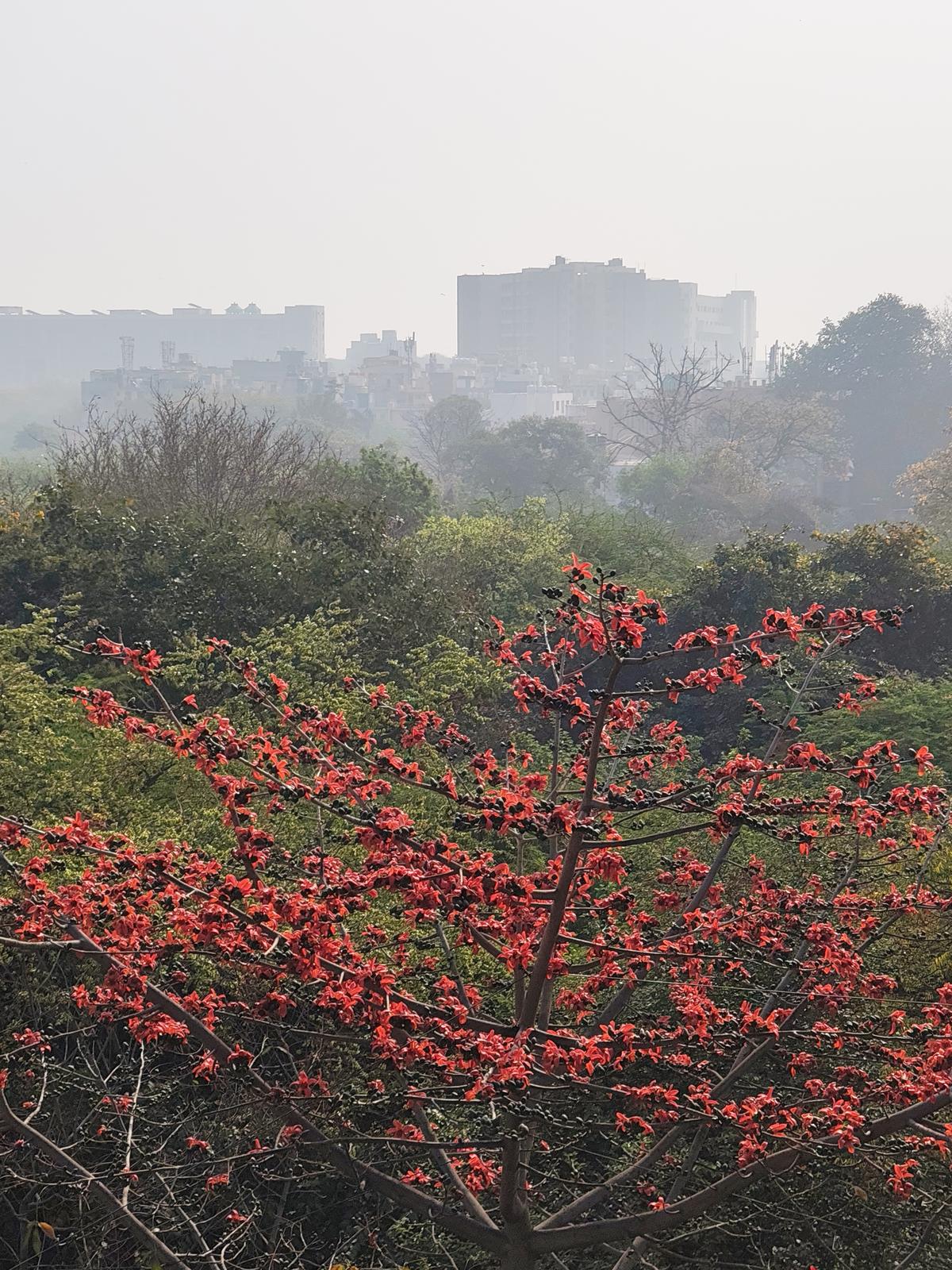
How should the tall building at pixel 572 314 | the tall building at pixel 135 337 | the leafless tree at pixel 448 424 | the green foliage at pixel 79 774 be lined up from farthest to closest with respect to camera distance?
the tall building at pixel 135 337
the tall building at pixel 572 314
the leafless tree at pixel 448 424
the green foliage at pixel 79 774

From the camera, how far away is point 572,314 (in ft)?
404

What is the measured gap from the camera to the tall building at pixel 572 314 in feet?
403

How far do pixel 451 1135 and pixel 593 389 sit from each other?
357 ft

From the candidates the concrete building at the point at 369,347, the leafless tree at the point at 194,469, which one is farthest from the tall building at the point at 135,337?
the leafless tree at the point at 194,469

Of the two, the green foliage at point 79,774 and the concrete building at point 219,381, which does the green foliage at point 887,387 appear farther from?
the green foliage at point 79,774

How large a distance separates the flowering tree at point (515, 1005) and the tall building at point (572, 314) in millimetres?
121174

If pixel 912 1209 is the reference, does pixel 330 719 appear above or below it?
above

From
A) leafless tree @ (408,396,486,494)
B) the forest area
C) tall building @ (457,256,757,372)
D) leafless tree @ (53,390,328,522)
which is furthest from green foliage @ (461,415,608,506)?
tall building @ (457,256,757,372)

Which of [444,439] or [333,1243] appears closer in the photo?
[333,1243]

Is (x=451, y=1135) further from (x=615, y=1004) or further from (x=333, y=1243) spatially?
(x=615, y=1004)

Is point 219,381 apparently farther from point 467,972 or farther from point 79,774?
point 467,972

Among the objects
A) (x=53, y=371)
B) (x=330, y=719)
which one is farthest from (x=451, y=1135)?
(x=53, y=371)

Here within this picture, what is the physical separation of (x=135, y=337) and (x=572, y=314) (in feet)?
198

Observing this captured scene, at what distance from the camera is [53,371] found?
15050cm
